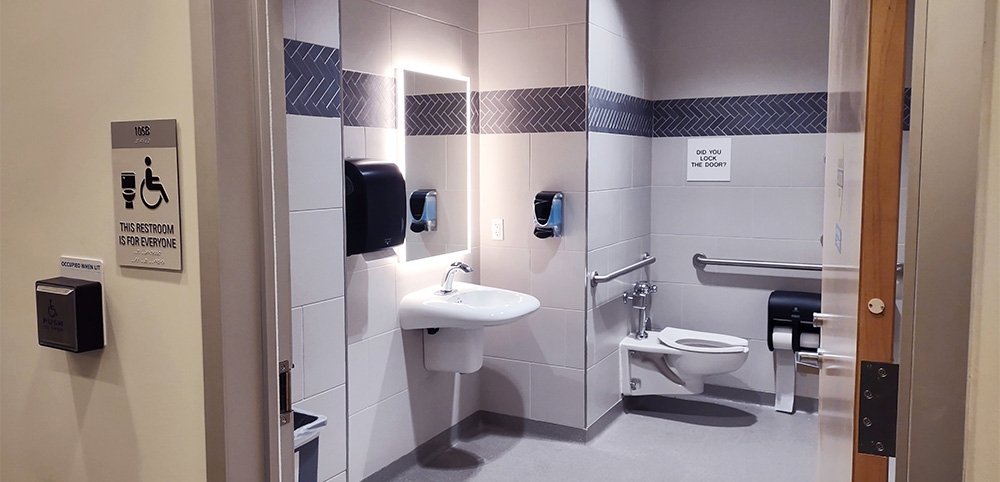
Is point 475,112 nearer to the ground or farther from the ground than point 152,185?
farther from the ground

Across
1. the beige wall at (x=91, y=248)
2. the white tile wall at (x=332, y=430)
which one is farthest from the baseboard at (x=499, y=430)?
the beige wall at (x=91, y=248)

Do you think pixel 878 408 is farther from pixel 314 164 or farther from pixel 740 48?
pixel 740 48

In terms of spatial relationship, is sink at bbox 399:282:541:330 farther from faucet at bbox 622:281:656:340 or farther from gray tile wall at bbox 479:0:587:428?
faucet at bbox 622:281:656:340

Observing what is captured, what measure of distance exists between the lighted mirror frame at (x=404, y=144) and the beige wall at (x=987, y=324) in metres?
2.66

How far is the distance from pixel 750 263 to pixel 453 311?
1.99 meters

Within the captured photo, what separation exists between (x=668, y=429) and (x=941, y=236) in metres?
3.53

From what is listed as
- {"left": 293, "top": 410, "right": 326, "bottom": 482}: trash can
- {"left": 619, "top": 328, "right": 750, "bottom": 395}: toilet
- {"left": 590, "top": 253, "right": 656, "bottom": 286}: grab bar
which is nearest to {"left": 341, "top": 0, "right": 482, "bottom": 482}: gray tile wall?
{"left": 293, "top": 410, "right": 326, "bottom": 482}: trash can

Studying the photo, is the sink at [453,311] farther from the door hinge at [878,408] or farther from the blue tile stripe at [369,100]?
the door hinge at [878,408]

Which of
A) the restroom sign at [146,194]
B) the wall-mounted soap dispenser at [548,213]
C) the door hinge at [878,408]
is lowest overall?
the door hinge at [878,408]

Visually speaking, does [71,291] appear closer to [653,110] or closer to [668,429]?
[668,429]

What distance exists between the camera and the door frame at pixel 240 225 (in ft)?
3.97

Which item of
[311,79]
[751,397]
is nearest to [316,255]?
[311,79]

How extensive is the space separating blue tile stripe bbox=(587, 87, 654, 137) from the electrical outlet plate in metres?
0.68

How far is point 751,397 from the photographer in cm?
448
